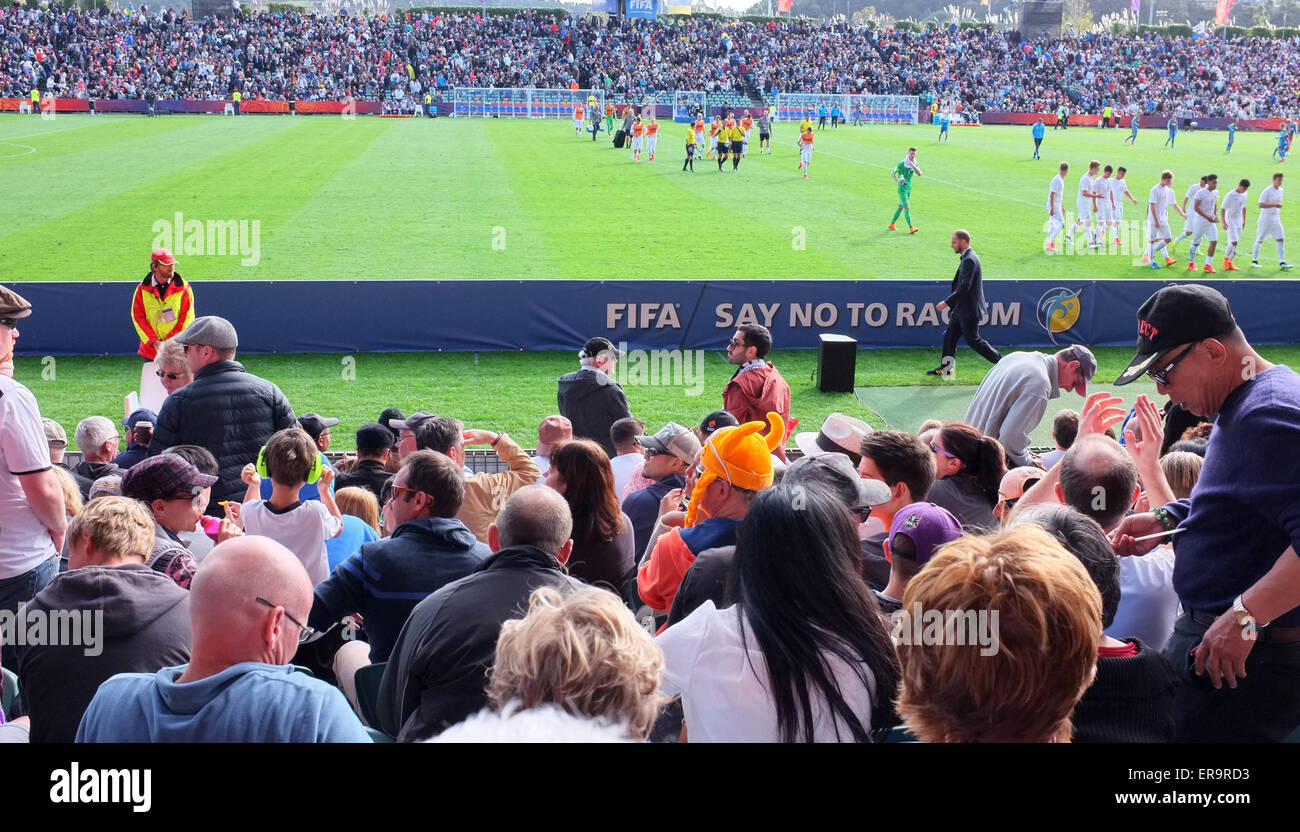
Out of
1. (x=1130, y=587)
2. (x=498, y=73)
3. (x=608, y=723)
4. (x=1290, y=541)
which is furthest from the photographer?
(x=498, y=73)

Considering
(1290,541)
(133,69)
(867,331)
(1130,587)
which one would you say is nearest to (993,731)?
(1290,541)

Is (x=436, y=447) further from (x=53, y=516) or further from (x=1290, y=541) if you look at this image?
(x=1290, y=541)

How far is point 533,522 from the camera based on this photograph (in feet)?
12.7

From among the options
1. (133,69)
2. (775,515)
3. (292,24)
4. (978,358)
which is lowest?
(978,358)

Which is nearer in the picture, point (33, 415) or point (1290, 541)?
point (1290, 541)

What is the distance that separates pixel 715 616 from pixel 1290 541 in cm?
190

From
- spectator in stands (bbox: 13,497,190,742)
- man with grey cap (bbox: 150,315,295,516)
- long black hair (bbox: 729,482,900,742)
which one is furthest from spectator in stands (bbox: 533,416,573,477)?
long black hair (bbox: 729,482,900,742)

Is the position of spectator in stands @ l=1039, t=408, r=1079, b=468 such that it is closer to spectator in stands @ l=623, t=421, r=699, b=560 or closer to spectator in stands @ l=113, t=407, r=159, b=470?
spectator in stands @ l=623, t=421, r=699, b=560

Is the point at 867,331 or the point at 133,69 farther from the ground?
the point at 133,69

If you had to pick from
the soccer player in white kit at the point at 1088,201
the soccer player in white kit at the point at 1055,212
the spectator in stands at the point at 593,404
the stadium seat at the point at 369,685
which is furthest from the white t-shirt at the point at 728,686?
the soccer player in white kit at the point at 1088,201

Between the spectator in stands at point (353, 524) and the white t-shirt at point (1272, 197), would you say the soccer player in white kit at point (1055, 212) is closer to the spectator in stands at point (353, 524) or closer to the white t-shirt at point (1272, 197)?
the white t-shirt at point (1272, 197)

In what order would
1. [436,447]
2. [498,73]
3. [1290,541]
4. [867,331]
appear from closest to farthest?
1. [1290,541]
2. [436,447]
3. [867,331]
4. [498,73]

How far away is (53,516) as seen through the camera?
518 cm

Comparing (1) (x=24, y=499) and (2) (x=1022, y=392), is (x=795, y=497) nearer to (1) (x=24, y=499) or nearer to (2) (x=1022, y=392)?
(1) (x=24, y=499)
